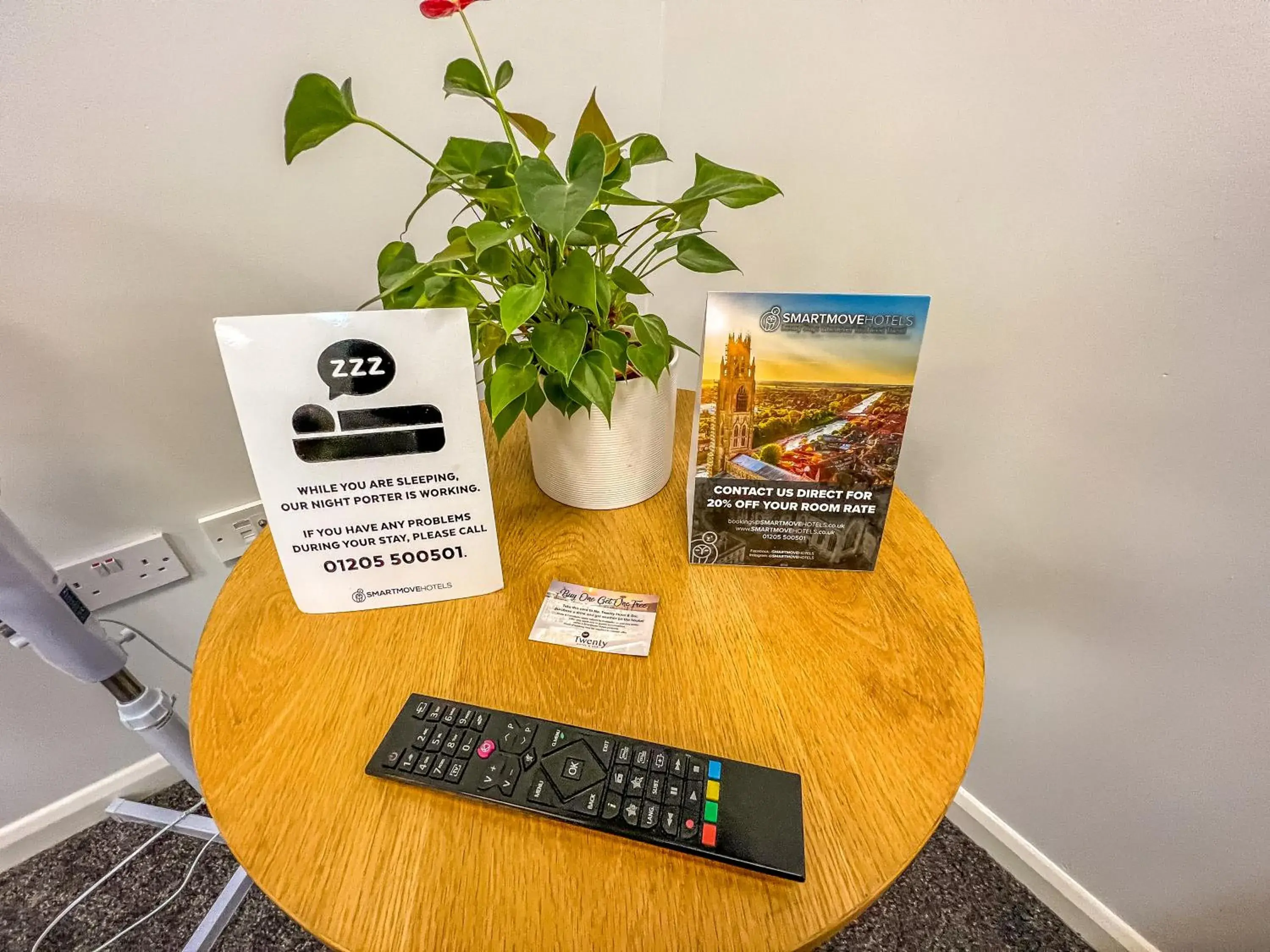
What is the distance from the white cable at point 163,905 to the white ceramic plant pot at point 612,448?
963 millimetres

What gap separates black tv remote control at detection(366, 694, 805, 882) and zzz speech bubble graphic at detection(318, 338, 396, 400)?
0.27 m

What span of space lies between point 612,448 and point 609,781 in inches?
13.6

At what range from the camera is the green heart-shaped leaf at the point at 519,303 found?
478 millimetres

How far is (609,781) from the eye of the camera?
436 mm

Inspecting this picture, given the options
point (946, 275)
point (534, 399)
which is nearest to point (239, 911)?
point (534, 399)

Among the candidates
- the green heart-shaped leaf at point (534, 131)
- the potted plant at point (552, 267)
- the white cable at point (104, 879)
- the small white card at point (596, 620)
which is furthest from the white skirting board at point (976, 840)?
the green heart-shaped leaf at point (534, 131)

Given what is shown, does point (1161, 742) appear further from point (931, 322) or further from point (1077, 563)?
point (931, 322)

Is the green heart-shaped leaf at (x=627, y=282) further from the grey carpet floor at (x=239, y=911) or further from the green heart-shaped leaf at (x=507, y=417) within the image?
the grey carpet floor at (x=239, y=911)

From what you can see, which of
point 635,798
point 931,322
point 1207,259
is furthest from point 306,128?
point 1207,259

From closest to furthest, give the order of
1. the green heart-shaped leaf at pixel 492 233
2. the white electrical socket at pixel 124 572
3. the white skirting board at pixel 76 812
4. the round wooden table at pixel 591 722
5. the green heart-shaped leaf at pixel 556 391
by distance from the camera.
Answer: the round wooden table at pixel 591 722 → the green heart-shaped leaf at pixel 492 233 → the green heart-shaped leaf at pixel 556 391 → the white electrical socket at pixel 124 572 → the white skirting board at pixel 76 812

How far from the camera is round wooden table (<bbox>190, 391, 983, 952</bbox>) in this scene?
0.38 metres

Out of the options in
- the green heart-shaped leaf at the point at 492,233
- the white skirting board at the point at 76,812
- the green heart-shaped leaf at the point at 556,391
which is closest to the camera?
the green heart-shaped leaf at the point at 492,233

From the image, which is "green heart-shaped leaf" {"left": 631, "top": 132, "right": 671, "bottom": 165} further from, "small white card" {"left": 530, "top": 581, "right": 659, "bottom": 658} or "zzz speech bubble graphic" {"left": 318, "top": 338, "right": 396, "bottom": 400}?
"small white card" {"left": 530, "top": 581, "right": 659, "bottom": 658}

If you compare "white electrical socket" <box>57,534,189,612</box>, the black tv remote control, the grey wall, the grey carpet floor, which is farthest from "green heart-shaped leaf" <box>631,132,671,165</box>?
the grey carpet floor
